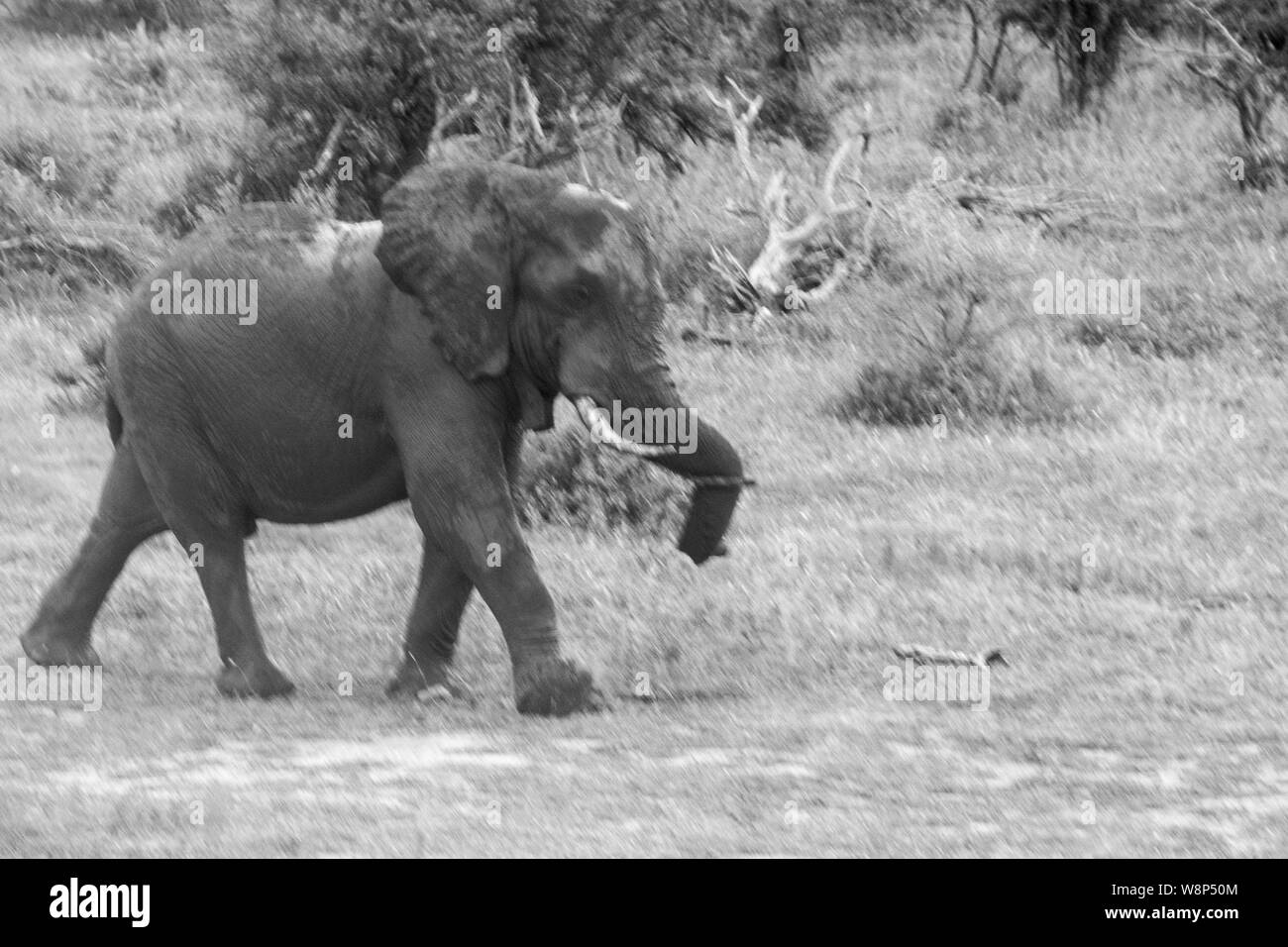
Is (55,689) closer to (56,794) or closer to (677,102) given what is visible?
(56,794)

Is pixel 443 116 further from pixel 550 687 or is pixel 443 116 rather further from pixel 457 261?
pixel 550 687

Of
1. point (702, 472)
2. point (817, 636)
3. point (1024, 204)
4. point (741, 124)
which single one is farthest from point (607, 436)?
point (1024, 204)

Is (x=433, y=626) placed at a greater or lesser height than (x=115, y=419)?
lesser

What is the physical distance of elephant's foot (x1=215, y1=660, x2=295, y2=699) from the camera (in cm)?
953

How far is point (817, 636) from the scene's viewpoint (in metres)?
10.5

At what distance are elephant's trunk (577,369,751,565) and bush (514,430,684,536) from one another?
3276 millimetres

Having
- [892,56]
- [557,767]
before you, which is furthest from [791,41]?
[557,767]

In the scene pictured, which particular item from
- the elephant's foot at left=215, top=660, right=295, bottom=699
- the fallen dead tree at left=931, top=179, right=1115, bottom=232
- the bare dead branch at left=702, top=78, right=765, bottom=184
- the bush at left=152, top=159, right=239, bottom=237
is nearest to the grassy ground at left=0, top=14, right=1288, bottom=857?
the elephant's foot at left=215, top=660, right=295, bottom=699

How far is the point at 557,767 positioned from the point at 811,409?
712 cm

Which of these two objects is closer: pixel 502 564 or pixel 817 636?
pixel 502 564

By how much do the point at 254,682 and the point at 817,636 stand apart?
240 cm

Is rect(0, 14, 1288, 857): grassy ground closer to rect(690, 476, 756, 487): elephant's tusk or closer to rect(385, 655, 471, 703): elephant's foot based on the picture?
rect(385, 655, 471, 703): elephant's foot

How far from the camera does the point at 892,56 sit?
96.9ft

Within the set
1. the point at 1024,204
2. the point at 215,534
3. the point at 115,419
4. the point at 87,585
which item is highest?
the point at 1024,204
